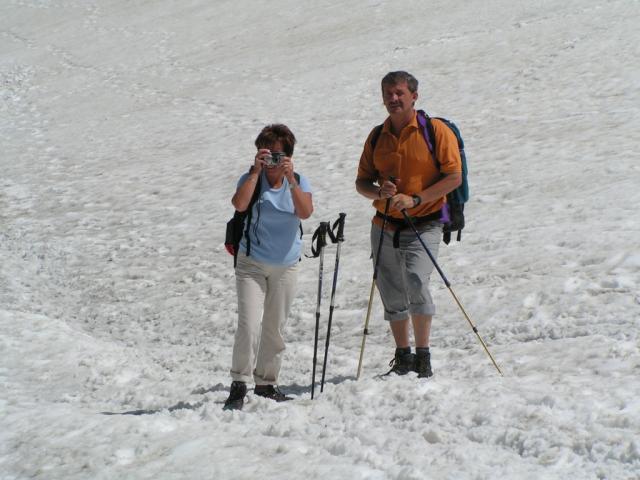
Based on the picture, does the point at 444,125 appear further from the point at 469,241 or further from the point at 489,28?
the point at 489,28

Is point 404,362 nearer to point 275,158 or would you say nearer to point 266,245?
point 266,245

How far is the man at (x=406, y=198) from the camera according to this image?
5.66m

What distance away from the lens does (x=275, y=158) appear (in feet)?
18.0

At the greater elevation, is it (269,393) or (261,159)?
(261,159)

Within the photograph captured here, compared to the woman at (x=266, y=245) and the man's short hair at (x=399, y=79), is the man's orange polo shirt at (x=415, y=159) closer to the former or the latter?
the man's short hair at (x=399, y=79)

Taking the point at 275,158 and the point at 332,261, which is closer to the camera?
the point at 275,158

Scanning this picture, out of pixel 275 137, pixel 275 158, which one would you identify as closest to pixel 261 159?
pixel 275 158

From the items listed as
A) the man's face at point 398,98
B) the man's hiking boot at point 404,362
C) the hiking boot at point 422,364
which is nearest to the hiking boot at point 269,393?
the man's hiking boot at point 404,362

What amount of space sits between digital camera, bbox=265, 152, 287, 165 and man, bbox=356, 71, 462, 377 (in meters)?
0.84

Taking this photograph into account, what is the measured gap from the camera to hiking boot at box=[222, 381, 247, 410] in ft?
18.4

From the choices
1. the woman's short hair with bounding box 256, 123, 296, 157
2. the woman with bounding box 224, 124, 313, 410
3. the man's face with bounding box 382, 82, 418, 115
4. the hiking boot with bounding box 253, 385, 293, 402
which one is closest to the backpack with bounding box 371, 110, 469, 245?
the man's face with bounding box 382, 82, 418, 115

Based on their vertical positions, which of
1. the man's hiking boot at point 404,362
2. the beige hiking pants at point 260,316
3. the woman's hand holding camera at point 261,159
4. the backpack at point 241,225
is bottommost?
the man's hiking boot at point 404,362

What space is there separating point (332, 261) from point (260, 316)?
505cm

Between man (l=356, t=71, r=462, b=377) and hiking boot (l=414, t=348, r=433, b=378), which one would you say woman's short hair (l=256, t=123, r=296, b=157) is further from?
hiking boot (l=414, t=348, r=433, b=378)
